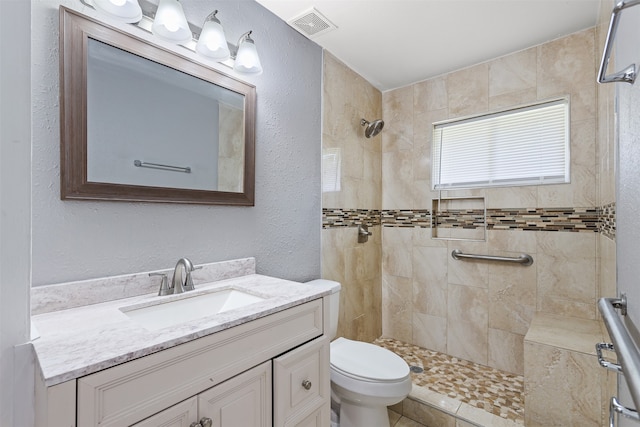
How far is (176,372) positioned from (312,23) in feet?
6.00

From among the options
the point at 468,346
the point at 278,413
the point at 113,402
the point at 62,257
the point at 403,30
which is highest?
the point at 403,30

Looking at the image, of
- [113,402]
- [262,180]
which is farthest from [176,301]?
[262,180]

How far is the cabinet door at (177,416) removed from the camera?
72 cm

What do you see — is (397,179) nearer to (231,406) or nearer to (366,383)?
(366,383)

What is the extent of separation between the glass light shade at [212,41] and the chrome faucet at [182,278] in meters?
0.89

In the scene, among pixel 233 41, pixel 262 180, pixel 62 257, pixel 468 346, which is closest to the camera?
pixel 62 257

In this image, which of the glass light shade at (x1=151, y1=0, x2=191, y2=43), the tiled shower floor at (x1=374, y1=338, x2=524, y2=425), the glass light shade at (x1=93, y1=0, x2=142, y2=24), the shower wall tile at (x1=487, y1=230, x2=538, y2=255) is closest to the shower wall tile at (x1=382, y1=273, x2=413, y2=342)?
the tiled shower floor at (x1=374, y1=338, x2=524, y2=425)

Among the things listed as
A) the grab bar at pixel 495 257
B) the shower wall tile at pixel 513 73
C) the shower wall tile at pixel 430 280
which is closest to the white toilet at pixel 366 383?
the shower wall tile at pixel 430 280

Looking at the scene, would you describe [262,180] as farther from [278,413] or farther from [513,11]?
[513,11]

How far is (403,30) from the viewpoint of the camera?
1.86m

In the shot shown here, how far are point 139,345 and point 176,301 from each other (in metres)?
0.44

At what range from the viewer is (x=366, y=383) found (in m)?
1.44

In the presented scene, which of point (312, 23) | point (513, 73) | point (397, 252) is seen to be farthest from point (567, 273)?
point (312, 23)

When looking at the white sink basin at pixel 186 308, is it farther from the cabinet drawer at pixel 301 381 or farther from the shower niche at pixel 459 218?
the shower niche at pixel 459 218
